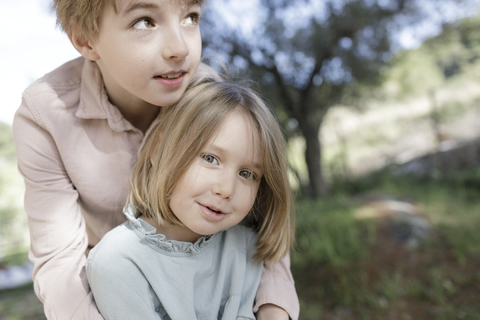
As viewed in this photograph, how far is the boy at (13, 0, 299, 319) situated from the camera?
1093mm

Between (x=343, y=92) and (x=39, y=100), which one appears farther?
(x=343, y=92)

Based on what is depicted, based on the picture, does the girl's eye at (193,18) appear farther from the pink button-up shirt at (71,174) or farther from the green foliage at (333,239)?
the green foliage at (333,239)

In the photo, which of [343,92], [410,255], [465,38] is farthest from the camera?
[343,92]

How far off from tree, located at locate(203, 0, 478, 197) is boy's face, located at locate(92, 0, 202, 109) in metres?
4.43

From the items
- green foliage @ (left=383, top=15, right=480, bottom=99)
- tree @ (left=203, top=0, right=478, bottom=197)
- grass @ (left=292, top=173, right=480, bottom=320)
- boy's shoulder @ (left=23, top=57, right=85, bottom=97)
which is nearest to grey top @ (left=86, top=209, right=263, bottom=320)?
boy's shoulder @ (left=23, top=57, right=85, bottom=97)

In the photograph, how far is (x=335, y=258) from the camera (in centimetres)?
433

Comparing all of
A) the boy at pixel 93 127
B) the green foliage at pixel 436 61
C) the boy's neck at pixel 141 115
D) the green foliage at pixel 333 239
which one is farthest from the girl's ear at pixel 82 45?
the green foliage at pixel 436 61

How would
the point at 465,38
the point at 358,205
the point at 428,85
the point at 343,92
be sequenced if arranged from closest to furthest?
the point at 358,205 → the point at 465,38 → the point at 343,92 → the point at 428,85

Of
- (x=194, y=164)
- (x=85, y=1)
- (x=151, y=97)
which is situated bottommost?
(x=194, y=164)

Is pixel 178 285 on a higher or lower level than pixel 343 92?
higher

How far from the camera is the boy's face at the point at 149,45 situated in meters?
1.08

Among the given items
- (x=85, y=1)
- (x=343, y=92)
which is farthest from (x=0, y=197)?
(x=85, y=1)

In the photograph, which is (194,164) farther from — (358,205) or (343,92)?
(343,92)

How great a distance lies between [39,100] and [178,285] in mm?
738
